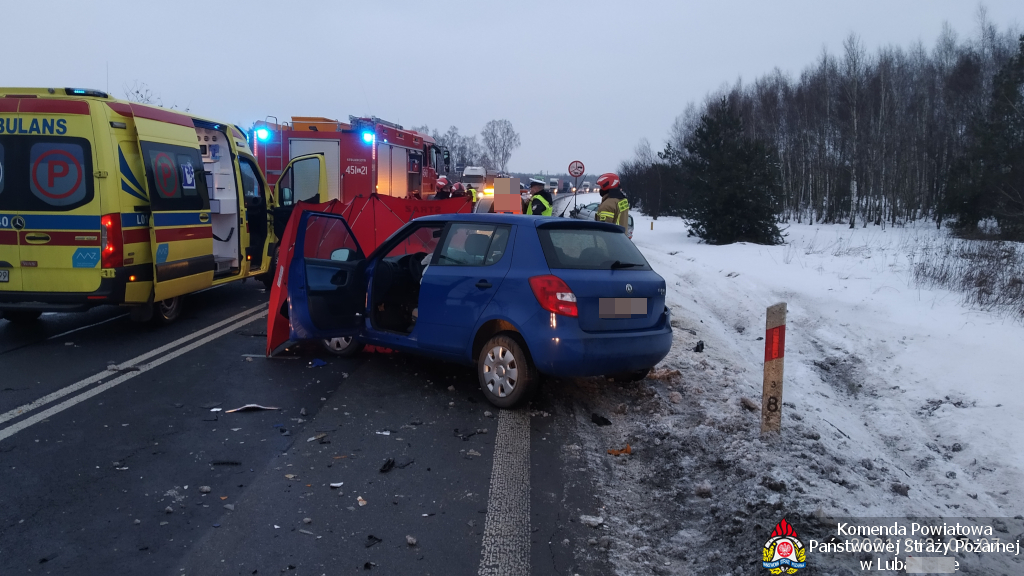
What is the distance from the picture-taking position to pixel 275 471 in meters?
4.23

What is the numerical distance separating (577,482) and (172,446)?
283 cm

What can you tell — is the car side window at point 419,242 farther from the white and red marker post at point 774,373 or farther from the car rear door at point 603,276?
the white and red marker post at point 774,373

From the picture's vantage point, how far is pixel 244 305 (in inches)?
408

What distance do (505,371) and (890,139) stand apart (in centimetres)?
4297

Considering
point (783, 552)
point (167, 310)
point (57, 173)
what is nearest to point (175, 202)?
point (57, 173)

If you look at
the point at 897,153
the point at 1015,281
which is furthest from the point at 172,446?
the point at 897,153

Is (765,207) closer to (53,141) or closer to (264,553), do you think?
(53,141)

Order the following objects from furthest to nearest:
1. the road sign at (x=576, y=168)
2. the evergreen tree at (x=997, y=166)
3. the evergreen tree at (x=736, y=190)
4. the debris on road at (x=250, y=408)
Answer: the evergreen tree at (x=997, y=166)
the evergreen tree at (x=736, y=190)
the road sign at (x=576, y=168)
the debris on road at (x=250, y=408)

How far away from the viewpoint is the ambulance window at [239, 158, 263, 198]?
36.2 feet

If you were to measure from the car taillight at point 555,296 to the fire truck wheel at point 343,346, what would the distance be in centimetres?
264

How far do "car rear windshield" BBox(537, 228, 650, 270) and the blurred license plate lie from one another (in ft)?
0.99

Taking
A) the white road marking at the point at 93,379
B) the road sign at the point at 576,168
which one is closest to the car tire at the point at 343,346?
the white road marking at the point at 93,379

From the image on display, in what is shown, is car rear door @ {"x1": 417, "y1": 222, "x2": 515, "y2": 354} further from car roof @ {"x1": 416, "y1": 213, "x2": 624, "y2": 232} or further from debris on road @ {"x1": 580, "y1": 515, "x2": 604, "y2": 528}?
debris on road @ {"x1": 580, "y1": 515, "x2": 604, "y2": 528}

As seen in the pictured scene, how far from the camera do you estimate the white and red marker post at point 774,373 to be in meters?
4.57
